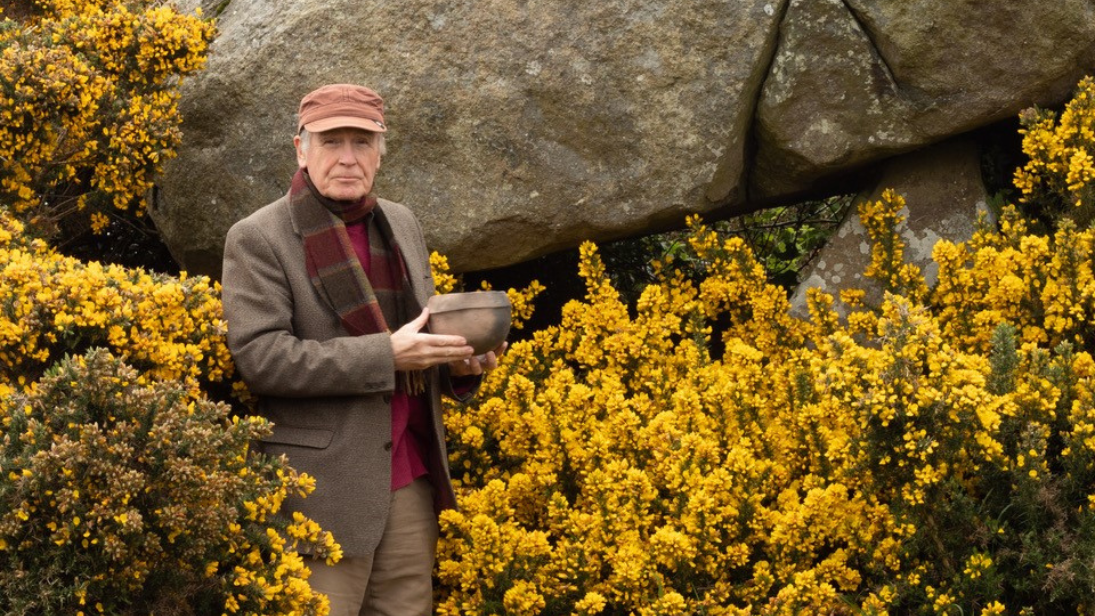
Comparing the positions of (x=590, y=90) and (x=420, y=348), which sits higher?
(x=590, y=90)

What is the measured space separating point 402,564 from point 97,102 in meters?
1.92

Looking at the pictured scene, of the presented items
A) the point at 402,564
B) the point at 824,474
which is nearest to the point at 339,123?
the point at 402,564

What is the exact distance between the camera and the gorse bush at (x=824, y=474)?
354 cm

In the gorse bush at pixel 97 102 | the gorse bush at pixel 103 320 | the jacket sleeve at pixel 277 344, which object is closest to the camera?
the gorse bush at pixel 103 320

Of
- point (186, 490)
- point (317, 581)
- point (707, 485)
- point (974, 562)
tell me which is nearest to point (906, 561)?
point (974, 562)

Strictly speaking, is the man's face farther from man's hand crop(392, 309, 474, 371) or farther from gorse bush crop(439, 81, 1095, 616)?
gorse bush crop(439, 81, 1095, 616)

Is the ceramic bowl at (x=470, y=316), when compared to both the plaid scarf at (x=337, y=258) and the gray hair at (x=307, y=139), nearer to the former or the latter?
the plaid scarf at (x=337, y=258)

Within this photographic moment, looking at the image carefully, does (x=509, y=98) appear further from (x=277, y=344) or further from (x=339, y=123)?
(x=277, y=344)

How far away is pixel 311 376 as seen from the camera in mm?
3219

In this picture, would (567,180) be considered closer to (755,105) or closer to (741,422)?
(755,105)

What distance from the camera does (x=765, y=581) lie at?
3588 millimetres

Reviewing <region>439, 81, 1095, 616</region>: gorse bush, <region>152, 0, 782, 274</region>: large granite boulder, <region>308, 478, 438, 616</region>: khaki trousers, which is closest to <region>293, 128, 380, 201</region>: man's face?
<region>308, 478, 438, 616</region>: khaki trousers

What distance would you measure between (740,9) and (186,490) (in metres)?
2.78

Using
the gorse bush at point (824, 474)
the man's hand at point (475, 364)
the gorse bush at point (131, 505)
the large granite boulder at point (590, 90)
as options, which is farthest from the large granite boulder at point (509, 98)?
the gorse bush at point (131, 505)
